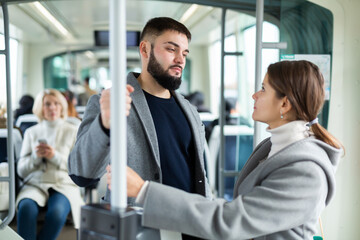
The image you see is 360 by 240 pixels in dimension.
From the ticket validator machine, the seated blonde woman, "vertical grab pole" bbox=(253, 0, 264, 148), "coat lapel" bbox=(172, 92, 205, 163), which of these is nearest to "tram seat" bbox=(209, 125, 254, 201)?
"vertical grab pole" bbox=(253, 0, 264, 148)

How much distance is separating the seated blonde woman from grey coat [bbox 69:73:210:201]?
1.94m

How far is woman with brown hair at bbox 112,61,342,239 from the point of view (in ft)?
3.76

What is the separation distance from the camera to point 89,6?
793 centimetres

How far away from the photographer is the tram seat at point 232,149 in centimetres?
361

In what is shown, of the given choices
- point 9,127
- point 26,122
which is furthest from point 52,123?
point 9,127

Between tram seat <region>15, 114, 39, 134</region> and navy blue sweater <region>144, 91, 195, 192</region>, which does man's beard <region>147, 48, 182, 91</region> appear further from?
tram seat <region>15, 114, 39, 134</region>

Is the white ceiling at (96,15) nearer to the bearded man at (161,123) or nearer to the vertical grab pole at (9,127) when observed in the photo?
the vertical grab pole at (9,127)

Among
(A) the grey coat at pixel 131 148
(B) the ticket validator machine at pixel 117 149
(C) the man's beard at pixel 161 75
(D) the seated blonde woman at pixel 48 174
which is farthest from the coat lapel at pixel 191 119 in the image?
(D) the seated blonde woman at pixel 48 174

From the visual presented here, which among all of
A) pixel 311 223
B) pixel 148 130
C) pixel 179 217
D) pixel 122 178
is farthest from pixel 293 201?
pixel 148 130

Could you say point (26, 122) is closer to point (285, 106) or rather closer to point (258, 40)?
point (258, 40)

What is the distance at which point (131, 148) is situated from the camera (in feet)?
5.23

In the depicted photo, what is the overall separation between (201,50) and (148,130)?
13.2 m

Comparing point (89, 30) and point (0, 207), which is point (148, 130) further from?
point (89, 30)

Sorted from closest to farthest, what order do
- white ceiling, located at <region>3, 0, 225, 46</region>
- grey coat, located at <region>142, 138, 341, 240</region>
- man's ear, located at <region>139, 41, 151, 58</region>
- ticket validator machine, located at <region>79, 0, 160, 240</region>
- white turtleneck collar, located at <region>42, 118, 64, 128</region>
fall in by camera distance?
ticket validator machine, located at <region>79, 0, 160, 240</region> < grey coat, located at <region>142, 138, 341, 240</region> < man's ear, located at <region>139, 41, 151, 58</region> < white turtleneck collar, located at <region>42, 118, 64, 128</region> < white ceiling, located at <region>3, 0, 225, 46</region>
